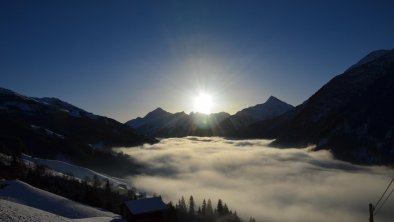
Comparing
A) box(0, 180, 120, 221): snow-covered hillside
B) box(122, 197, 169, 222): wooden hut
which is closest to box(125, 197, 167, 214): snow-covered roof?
box(122, 197, 169, 222): wooden hut

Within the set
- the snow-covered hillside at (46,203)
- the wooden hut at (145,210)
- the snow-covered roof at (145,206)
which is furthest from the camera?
the snow-covered hillside at (46,203)

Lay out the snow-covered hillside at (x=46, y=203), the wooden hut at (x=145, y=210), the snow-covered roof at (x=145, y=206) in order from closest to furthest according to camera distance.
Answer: the wooden hut at (x=145, y=210) → the snow-covered roof at (x=145, y=206) → the snow-covered hillside at (x=46, y=203)

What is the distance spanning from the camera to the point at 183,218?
161250 mm

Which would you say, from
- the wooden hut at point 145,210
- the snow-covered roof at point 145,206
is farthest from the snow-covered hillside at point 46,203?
the snow-covered roof at point 145,206

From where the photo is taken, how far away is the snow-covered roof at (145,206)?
8150 centimetres

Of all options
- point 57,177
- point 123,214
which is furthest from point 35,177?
point 123,214

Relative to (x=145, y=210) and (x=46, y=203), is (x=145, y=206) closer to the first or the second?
(x=145, y=210)

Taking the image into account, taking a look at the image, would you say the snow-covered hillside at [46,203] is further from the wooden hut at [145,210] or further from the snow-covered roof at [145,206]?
the snow-covered roof at [145,206]

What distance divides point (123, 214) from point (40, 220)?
126ft

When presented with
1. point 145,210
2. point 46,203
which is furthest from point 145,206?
point 46,203

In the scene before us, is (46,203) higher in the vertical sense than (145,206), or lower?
higher

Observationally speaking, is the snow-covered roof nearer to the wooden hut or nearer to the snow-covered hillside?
the wooden hut

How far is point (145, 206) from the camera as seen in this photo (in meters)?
83.0

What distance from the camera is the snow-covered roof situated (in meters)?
81.5
